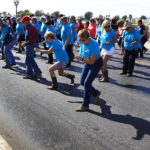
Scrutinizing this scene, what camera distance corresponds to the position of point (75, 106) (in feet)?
16.9

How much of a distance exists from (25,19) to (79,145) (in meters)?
4.44

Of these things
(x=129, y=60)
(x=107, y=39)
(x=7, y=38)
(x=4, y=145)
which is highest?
(x=107, y=39)

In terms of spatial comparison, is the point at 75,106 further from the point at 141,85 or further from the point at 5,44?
the point at 5,44

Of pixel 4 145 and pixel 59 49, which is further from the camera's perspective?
pixel 59 49

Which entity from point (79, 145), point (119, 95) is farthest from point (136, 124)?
point (119, 95)

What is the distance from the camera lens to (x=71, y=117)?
14.9 ft

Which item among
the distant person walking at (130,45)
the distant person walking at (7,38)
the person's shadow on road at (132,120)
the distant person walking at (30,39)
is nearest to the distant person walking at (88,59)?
the person's shadow on road at (132,120)

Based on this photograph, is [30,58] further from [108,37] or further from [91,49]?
[91,49]

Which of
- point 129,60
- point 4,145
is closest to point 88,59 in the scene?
point 4,145

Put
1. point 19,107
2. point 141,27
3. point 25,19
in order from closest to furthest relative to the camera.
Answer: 1. point 19,107
2. point 25,19
3. point 141,27

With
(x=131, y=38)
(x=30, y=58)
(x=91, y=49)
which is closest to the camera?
(x=91, y=49)

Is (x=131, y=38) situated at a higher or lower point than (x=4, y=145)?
higher

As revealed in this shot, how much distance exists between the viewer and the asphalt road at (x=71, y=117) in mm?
3656

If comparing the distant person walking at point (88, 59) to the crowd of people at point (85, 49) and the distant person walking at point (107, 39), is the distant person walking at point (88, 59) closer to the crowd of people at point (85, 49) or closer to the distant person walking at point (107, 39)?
the crowd of people at point (85, 49)
